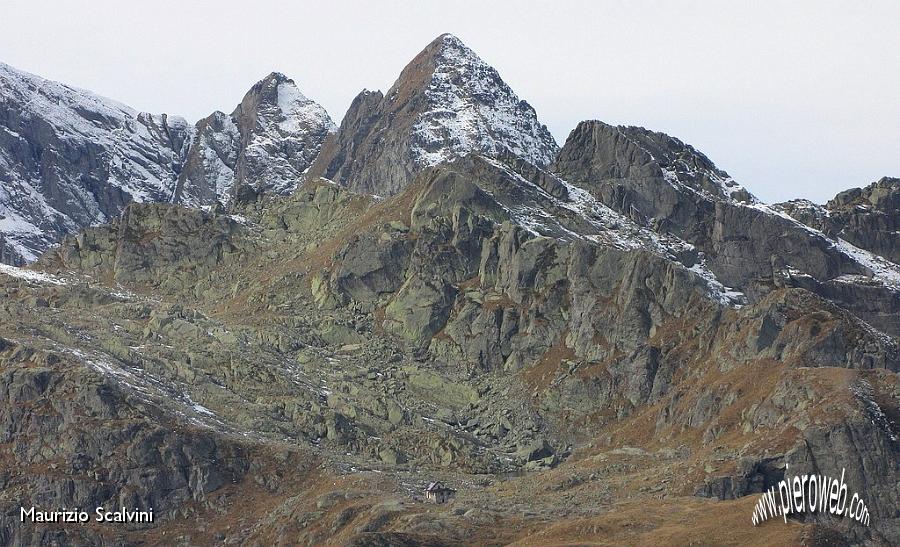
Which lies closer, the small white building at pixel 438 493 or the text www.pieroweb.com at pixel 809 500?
the text www.pieroweb.com at pixel 809 500

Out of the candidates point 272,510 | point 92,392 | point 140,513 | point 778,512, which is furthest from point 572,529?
point 92,392

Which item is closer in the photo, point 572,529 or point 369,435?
point 572,529

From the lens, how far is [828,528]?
136000mm

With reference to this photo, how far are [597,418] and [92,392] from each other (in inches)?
2390

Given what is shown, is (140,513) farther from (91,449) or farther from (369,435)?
(369,435)

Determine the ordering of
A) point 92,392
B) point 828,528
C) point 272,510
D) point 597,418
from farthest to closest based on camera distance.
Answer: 1. point 597,418
2. point 92,392
3. point 272,510
4. point 828,528

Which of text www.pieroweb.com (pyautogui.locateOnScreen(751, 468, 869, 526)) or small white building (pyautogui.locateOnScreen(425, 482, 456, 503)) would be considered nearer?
text www.pieroweb.com (pyautogui.locateOnScreen(751, 468, 869, 526))

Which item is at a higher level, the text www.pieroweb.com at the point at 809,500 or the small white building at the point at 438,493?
the small white building at the point at 438,493

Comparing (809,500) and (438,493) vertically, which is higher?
(438,493)

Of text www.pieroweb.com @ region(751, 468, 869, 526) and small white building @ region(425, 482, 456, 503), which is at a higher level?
small white building @ region(425, 482, 456, 503)

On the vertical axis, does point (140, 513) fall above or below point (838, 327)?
below

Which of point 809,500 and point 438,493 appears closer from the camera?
point 809,500

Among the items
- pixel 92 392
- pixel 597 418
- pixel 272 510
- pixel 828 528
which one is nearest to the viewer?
pixel 828 528

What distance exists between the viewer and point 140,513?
16875 centimetres
